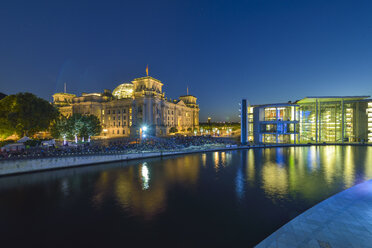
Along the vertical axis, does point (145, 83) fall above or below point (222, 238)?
above


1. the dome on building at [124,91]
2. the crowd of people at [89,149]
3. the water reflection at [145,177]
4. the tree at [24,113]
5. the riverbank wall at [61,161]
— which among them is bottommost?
the water reflection at [145,177]

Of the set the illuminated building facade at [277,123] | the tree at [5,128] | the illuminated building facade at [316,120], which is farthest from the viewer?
the illuminated building facade at [316,120]

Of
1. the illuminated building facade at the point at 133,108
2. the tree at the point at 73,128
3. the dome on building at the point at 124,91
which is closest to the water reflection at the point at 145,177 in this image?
the tree at the point at 73,128

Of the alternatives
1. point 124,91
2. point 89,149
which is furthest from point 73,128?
Answer: point 124,91

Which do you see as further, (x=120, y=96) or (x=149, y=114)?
(x=120, y=96)

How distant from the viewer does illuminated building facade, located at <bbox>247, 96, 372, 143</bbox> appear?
59.5m

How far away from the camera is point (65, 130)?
4816 centimetres

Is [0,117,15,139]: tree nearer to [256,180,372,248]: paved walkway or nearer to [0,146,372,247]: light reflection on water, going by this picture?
[0,146,372,247]: light reflection on water

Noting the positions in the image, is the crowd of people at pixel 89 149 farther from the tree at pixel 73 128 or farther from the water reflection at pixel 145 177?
the tree at pixel 73 128

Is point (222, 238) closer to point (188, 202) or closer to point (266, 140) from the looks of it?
point (188, 202)

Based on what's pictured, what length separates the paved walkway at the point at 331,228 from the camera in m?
7.66

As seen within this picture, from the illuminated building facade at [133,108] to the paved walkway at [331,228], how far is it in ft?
238

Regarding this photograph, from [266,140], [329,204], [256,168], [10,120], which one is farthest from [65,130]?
[266,140]

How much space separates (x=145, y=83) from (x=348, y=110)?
280 ft
